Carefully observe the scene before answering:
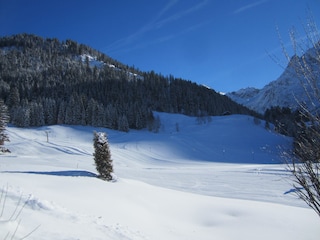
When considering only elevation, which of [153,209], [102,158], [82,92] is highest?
[82,92]

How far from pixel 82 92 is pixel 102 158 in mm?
110648

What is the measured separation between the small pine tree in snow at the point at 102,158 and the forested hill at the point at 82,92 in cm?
6172

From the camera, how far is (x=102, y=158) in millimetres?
19547

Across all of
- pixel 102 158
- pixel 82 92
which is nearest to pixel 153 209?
pixel 102 158

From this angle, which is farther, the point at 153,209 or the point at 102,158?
the point at 102,158

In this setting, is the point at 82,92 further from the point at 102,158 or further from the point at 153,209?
the point at 153,209

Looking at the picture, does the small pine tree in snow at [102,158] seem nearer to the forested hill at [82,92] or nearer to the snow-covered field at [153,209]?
the snow-covered field at [153,209]

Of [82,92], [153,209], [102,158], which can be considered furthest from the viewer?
[82,92]

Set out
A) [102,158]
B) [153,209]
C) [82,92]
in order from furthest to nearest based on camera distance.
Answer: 1. [82,92]
2. [102,158]
3. [153,209]

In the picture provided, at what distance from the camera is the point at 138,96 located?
131125 mm

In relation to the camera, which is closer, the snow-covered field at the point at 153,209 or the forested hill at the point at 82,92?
the snow-covered field at the point at 153,209

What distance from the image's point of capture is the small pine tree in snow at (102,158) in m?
19.2

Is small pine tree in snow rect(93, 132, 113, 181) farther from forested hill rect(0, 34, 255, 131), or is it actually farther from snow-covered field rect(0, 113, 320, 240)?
forested hill rect(0, 34, 255, 131)

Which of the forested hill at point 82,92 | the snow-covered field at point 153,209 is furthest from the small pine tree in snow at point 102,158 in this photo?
the forested hill at point 82,92
